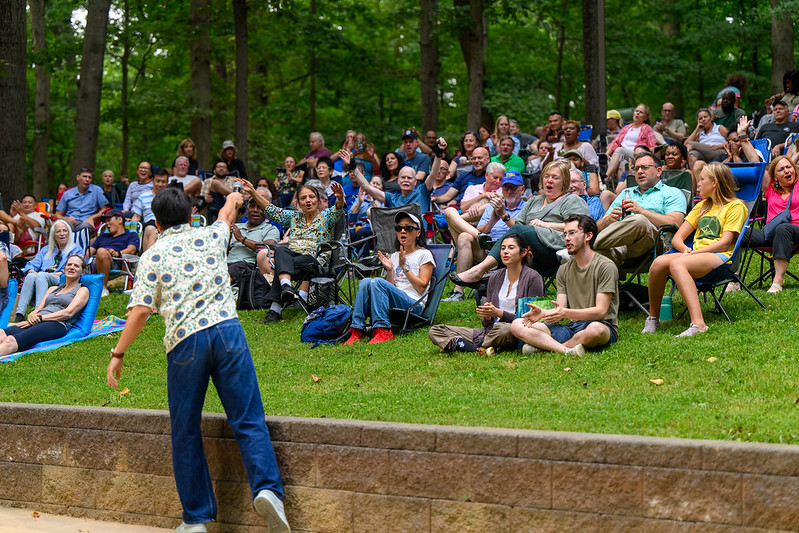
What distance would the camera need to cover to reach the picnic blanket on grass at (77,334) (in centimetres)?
1027

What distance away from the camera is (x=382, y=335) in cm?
912

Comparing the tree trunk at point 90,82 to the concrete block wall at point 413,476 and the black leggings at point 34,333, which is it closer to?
the black leggings at point 34,333

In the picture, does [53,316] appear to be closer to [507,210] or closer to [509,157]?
[507,210]

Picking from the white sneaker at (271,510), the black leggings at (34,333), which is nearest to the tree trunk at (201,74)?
the black leggings at (34,333)

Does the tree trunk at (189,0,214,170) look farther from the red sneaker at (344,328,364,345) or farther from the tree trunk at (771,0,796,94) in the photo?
the red sneaker at (344,328,364,345)

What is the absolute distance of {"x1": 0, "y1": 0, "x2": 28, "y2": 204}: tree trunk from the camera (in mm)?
16188

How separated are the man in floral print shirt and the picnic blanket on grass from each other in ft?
17.8

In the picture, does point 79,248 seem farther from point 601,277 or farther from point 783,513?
point 783,513

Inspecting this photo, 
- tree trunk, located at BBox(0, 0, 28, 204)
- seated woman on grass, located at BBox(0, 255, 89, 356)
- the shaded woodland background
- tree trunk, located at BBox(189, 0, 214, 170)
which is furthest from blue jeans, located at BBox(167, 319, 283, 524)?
tree trunk, located at BBox(189, 0, 214, 170)

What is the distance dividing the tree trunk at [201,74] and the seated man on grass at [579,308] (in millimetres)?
14982

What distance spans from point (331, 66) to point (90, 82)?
Answer: 8965 millimetres

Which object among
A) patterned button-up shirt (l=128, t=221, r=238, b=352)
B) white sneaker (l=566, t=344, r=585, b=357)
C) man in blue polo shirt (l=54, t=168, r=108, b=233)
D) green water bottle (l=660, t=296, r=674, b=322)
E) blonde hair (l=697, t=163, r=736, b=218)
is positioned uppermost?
blonde hair (l=697, t=163, r=736, b=218)

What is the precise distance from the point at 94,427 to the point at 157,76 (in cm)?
2218

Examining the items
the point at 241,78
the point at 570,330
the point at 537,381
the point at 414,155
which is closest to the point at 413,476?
the point at 537,381
